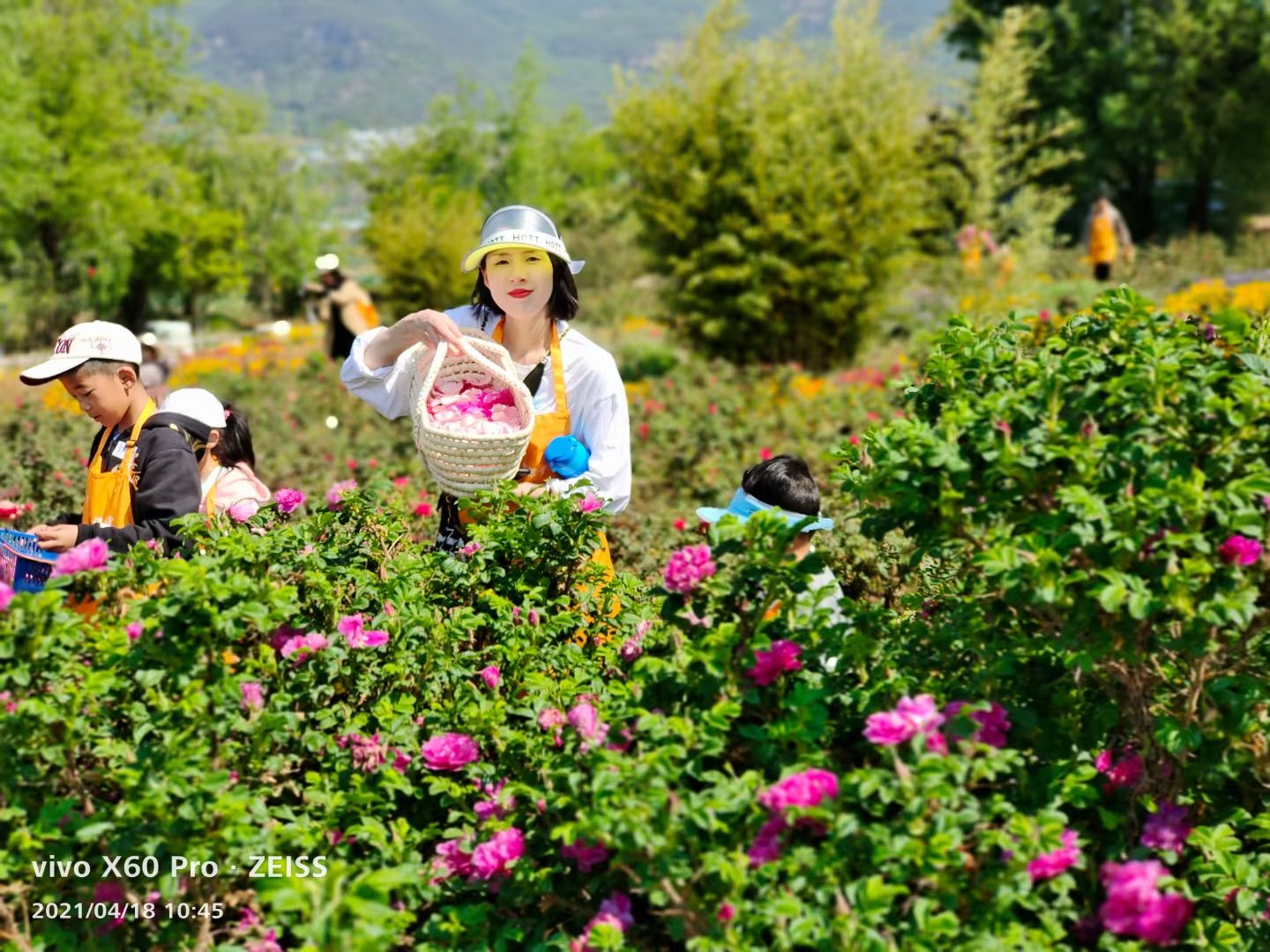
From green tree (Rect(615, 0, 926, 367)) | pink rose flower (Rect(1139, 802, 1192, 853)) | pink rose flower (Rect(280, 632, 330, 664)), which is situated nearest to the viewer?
pink rose flower (Rect(1139, 802, 1192, 853))

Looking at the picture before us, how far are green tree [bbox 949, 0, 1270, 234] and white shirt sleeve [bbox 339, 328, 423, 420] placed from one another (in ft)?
73.5

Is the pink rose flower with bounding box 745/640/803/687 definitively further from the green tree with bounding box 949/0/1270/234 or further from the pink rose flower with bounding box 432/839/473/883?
the green tree with bounding box 949/0/1270/234

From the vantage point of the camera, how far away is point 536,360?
3172mm

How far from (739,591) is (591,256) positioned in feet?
81.6

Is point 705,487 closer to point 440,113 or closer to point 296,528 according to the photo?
point 296,528

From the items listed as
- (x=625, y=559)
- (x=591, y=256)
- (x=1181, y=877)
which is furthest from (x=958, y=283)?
(x=591, y=256)

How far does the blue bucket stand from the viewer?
260cm

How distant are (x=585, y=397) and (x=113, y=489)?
Answer: 4.19ft

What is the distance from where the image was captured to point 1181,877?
2.01 metres

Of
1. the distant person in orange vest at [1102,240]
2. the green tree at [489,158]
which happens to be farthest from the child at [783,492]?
the green tree at [489,158]

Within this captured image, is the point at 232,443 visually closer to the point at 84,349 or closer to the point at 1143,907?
the point at 84,349

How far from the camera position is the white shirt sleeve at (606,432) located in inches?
120

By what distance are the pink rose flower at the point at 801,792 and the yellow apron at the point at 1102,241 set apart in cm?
1373
